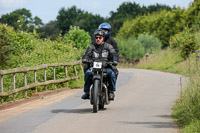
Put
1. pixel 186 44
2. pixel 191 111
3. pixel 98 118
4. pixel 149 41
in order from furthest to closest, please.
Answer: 1. pixel 149 41
2. pixel 186 44
3. pixel 98 118
4. pixel 191 111

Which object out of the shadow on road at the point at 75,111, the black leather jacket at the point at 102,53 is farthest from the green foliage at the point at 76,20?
the black leather jacket at the point at 102,53

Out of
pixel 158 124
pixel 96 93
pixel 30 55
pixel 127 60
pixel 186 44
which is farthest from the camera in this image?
pixel 127 60

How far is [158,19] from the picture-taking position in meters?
63.5

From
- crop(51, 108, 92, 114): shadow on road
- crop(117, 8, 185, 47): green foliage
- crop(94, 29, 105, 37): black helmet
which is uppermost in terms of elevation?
crop(117, 8, 185, 47): green foliage

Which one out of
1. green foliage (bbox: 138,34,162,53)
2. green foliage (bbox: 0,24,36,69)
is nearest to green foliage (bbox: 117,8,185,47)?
green foliage (bbox: 138,34,162,53)

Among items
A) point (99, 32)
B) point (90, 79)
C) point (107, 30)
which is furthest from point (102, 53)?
point (107, 30)

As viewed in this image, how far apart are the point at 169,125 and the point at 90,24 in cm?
11346

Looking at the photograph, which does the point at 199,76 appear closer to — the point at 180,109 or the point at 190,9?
the point at 180,109

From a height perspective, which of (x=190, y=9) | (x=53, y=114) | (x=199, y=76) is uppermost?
(x=190, y=9)

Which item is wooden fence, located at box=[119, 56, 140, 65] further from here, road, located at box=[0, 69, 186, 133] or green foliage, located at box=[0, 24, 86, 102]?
road, located at box=[0, 69, 186, 133]

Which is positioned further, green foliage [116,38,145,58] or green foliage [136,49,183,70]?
green foliage [116,38,145,58]

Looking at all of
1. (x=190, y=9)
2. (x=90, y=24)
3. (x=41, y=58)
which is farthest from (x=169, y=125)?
(x=90, y=24)

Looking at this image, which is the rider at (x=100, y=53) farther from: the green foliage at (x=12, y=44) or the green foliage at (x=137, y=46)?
the green foliage at (x=137, y=46)

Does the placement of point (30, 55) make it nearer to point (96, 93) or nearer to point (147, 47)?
point (96, 93)
